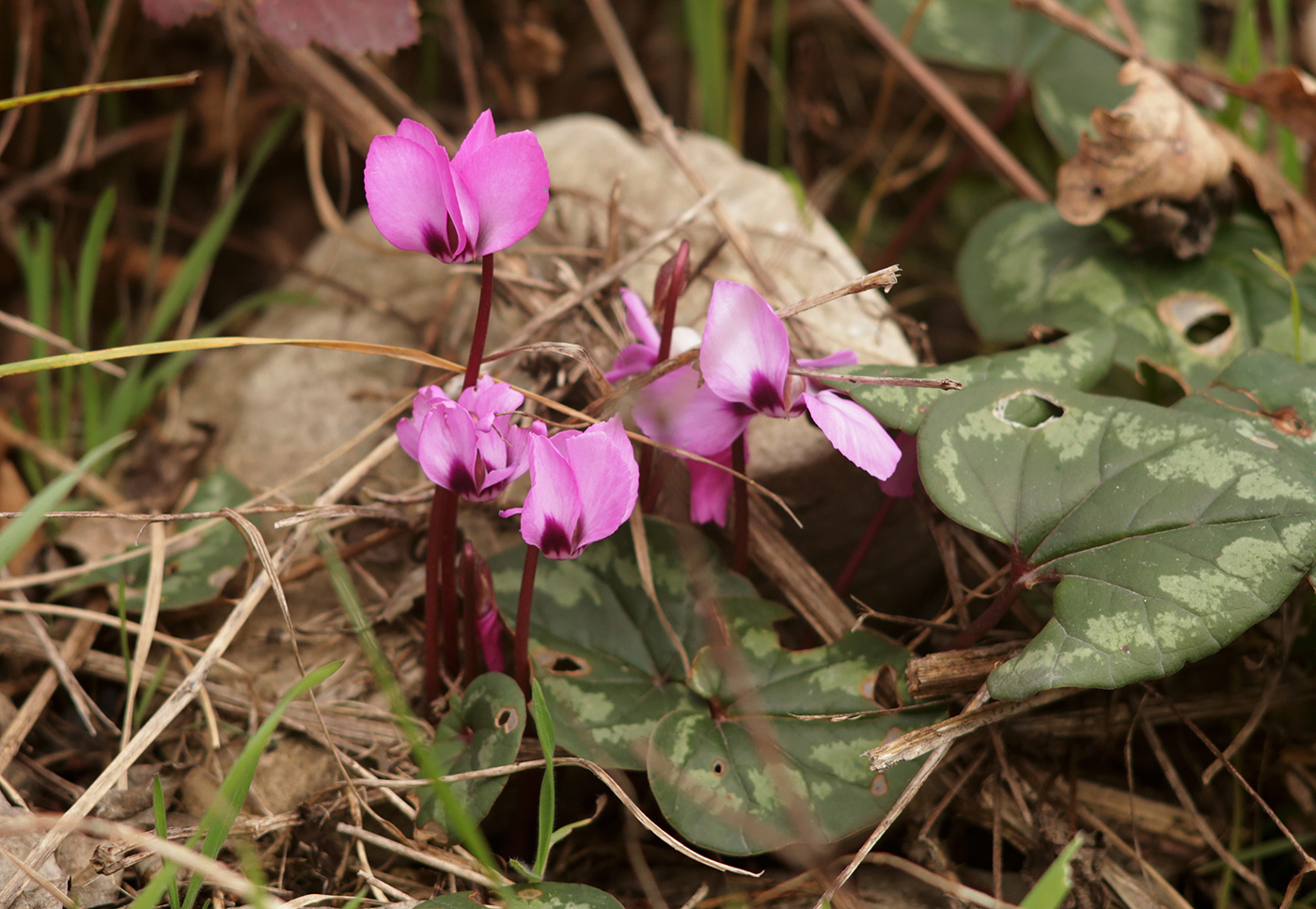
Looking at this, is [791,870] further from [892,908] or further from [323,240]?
[323,240]

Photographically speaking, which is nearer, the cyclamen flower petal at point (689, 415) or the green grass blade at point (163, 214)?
the cyclamen flower petal at point (689, 415)

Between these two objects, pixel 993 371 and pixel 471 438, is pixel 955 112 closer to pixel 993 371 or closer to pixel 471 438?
pixel 993 371

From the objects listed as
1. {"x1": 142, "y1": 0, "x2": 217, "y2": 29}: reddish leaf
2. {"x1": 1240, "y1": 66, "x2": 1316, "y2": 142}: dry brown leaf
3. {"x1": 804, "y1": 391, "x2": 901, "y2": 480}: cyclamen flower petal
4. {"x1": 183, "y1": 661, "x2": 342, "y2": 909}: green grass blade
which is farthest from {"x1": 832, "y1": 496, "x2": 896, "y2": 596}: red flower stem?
{"x1": 142, "y1": 0, "x2": 217, "y2": 29}: reddish leaf

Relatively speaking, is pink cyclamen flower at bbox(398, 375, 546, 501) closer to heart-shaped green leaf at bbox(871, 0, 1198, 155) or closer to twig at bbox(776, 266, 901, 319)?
twig at bbox(776, 266, 901, 319)

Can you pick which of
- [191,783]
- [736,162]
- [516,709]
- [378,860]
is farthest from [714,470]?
[736,162]

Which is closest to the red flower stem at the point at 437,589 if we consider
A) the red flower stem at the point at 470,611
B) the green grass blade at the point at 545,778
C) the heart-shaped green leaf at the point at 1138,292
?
the red flower stem at the point at 470,611

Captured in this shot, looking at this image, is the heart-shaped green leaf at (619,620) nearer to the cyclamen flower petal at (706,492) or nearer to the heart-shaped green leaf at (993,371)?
the cyclamen flower petal at (706,492)
